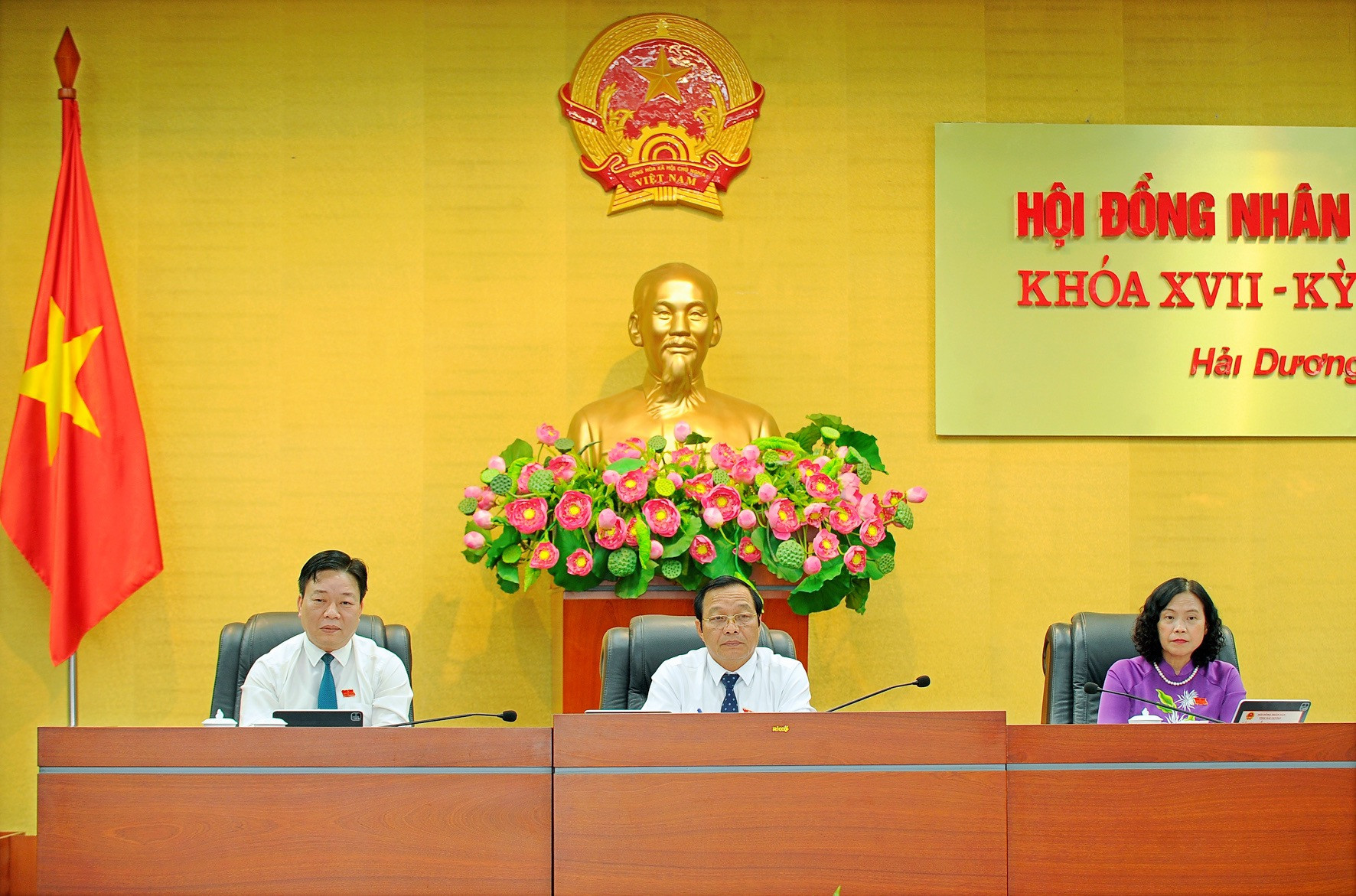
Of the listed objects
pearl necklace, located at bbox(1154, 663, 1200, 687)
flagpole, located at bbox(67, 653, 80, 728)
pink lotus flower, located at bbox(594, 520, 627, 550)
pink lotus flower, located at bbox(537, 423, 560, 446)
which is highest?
pink lotus flower, located at bbox(537, 423, 560, 446)

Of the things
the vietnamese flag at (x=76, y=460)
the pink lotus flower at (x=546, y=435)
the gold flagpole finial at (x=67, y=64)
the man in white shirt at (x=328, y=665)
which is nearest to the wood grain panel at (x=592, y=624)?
the pink lotus flower at (x=546, y=435)

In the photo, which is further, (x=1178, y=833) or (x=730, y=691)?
(x=730, y=691)

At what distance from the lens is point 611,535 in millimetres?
3715

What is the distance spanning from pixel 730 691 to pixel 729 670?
0.05 m

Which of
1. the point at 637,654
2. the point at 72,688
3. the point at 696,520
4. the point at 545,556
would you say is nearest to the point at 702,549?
the point at 696,520

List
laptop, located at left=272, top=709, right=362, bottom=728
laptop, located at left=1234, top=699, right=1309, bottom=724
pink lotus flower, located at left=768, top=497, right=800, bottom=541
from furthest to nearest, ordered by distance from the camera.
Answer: pink lotus flower, located at left=768, top=497, right=800, bottom=541 < laptop, located at left=1234, top=699, right=1309, bottom=724 < laptop, located at left=272, top=709, right=362, bottom=728

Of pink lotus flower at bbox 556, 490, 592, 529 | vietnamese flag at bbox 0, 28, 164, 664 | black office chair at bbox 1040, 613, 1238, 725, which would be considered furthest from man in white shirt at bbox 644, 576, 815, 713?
vietnamese flag at bbox 0, 28, 164, 664

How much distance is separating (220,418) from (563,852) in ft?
9.46

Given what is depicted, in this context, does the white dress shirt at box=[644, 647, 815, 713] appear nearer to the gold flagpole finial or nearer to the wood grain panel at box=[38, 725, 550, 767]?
the wood grain panel at box=[38, 725, 550, 767]

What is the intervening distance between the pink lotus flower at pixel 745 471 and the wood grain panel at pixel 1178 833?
1525mm

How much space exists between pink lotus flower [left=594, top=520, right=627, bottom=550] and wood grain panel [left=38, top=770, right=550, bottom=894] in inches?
56.7

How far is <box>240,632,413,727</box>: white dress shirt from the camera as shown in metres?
3.20

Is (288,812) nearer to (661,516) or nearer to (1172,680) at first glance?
(661,516)

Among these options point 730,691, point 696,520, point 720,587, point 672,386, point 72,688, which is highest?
point 672,386
